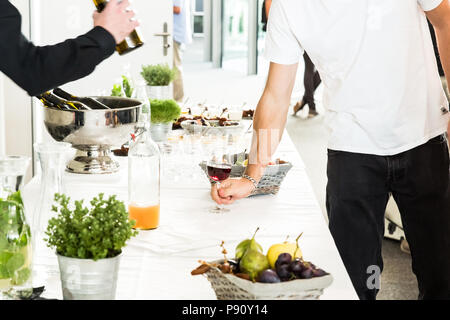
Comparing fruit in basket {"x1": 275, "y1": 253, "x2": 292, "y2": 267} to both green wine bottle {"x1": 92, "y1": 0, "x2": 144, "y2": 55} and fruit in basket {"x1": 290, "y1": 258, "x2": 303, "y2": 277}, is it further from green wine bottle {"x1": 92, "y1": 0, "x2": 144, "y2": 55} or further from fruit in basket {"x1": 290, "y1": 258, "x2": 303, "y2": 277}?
green wine bottle {"x1": 92, "y1": 0, "x2": 144, "y2": 55}

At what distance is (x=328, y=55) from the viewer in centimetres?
214

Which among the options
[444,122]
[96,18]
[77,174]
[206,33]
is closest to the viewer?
[96,18]

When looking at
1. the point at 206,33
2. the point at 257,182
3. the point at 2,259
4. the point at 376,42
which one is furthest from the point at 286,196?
the point at 206,33

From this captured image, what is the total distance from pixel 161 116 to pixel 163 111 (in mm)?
23

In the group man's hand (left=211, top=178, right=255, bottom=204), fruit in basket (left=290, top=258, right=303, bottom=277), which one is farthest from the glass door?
fruit in basket (left=290, top=258, right=303, bottom=277)

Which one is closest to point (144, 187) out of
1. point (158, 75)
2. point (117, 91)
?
point (117, 91)

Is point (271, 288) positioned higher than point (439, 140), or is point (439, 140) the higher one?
point (439, 140)

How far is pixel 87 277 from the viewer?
4.00 feet

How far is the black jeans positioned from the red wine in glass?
1.27 ft

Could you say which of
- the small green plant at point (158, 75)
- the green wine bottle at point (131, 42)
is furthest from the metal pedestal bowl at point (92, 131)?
the small green plant at point (158, 75)

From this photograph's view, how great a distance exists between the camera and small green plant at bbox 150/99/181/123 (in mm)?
2832

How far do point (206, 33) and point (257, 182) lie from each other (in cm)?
1160

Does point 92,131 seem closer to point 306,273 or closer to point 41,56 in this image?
point 41,56

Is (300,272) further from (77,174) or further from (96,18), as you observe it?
(77,174)
